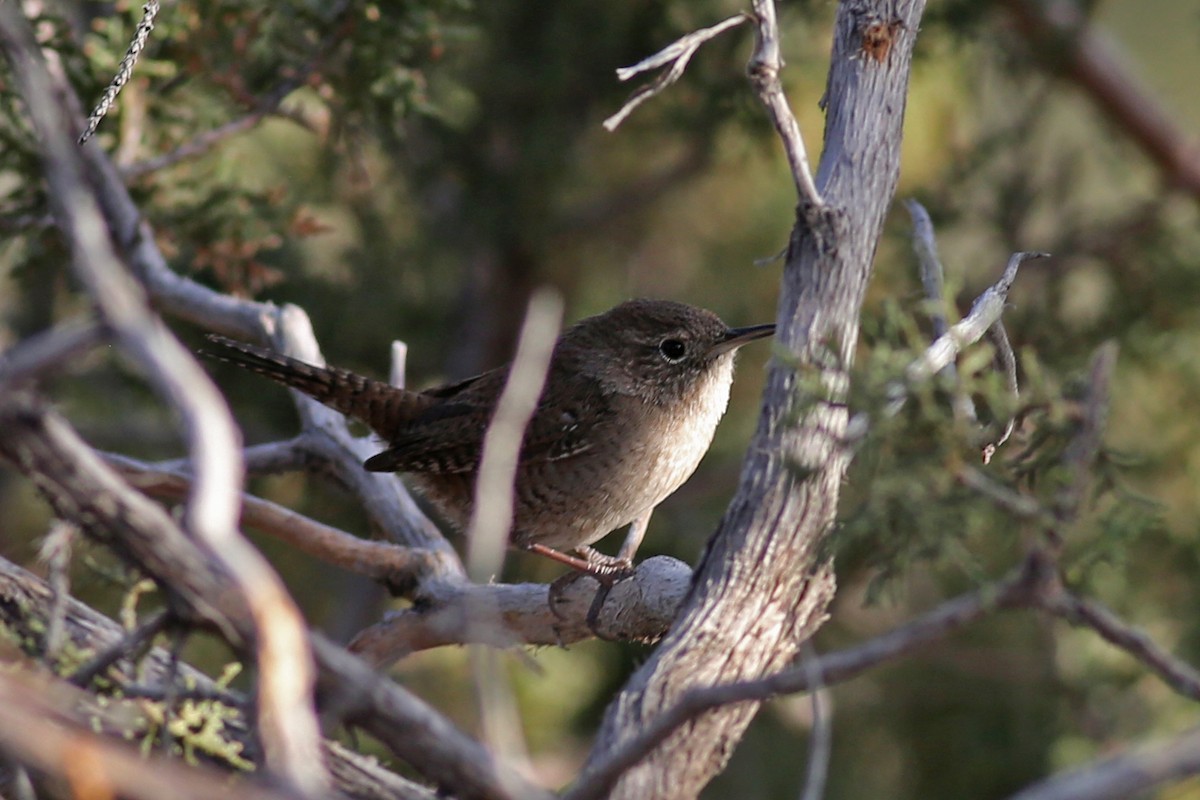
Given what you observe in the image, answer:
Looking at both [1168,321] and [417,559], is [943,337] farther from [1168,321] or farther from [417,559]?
[1168,321]

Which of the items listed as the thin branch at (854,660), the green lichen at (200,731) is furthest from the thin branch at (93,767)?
the green lichen at (200,731)

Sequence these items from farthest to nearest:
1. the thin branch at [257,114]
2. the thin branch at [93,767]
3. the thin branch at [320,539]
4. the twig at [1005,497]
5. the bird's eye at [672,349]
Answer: the bird's eye at [672,349] < the thin branch at [257,114] < the thin branch at [320,539] < the twig at [1005,497] < the thin branch at [93,767]

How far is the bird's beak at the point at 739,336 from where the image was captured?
3912 mm

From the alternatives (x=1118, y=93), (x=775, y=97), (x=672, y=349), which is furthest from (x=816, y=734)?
(x=1118, y=93)

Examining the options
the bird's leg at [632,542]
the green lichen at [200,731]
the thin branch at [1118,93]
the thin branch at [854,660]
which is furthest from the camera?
the thin branch at [1118,93]

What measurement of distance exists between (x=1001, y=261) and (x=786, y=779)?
264 centimetres

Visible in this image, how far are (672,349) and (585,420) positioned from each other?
38 cm

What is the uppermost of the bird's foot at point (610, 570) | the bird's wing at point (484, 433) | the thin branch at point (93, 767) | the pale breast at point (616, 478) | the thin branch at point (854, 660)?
the bird's wing at point (484, 433)

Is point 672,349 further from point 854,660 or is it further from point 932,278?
point 854,660

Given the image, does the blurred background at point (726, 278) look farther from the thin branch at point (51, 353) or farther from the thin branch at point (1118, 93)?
the thin branch at point (51, 353)

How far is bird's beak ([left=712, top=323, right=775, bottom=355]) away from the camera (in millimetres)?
3912

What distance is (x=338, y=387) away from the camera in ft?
13.1

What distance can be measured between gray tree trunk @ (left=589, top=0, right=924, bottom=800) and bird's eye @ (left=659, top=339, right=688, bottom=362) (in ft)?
6.15

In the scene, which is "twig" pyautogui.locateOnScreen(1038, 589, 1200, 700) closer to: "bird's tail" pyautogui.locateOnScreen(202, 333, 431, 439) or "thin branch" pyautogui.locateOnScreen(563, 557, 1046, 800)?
"thin branch" pyautogui.locateOnScreen(563, 557, 1046, 800)
